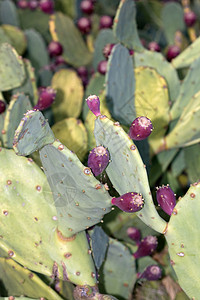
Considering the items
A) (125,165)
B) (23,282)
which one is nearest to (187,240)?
(125,165)

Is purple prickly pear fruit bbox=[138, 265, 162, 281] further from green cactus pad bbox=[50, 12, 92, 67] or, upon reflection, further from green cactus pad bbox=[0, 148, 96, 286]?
green cactus pad bbox=[50, 12, 92, 67]

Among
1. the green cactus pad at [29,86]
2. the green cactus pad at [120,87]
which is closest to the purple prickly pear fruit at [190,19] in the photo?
the green cactus pad at [120,87]

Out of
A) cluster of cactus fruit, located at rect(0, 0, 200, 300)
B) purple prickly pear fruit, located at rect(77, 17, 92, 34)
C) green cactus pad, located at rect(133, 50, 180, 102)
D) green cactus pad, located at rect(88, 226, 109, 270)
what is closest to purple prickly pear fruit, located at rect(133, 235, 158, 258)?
cluster of cactus fruit, located at rect(0, 0, 200, 300)

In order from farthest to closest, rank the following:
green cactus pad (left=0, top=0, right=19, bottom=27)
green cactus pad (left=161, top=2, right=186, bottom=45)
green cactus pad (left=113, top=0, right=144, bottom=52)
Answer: green cactus pad (left=161, top=2, right=186, bottom=45) → green cactus pad (left=0, top=0, right=19, bottom=27) → green cactus pad (left=113, top=0, right=144, bottom=52)

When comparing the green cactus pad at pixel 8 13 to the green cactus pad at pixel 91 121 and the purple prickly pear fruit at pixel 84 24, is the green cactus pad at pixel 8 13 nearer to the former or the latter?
the purple prickly pear fruit at pixel 84 24

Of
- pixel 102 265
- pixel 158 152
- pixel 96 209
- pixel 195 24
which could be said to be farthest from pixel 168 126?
pixel 195 24

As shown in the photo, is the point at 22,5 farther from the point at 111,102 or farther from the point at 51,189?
the point at 51,189

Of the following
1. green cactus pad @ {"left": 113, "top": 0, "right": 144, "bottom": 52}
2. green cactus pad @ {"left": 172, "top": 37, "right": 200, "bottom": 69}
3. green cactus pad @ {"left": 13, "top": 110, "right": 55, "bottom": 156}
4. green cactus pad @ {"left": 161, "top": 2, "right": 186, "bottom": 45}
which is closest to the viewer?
green cactus pad @ {"left": 13, "top": 110, "right": 55, "bottom": 156}
